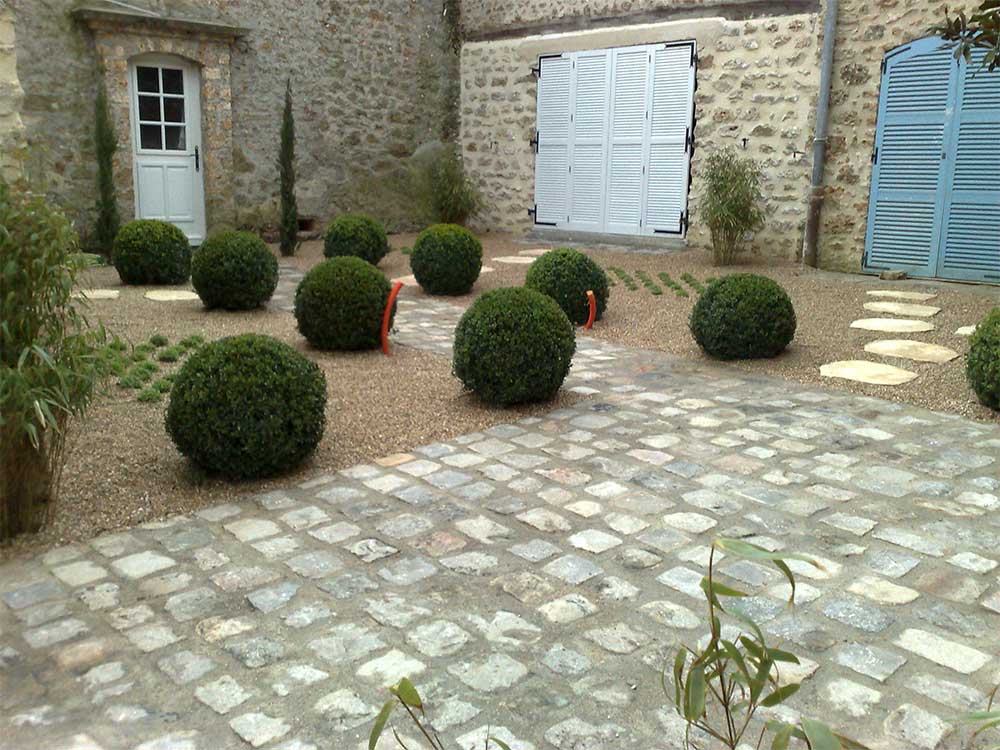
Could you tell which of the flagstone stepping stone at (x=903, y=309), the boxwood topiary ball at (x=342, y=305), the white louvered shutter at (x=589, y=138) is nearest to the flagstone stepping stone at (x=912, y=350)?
the flagstone stepping stone at (x=903, y=309)

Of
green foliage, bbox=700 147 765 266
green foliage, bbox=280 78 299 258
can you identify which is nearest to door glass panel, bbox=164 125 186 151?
green foliage, bbox=280 78 299 258

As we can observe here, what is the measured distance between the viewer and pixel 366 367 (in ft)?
18.3

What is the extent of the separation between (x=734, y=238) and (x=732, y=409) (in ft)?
17.0

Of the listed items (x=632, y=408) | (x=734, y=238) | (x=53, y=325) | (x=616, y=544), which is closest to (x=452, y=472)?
(x=616, y=544)

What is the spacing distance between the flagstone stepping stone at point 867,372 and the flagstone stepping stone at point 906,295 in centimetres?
239

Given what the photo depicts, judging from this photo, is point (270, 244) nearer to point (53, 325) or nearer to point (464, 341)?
point (464, 341)

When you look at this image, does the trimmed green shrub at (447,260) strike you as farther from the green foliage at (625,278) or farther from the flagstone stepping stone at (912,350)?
the flagstone stepping stone at (912,350)

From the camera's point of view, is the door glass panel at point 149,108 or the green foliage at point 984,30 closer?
the green foliage at point 984,30

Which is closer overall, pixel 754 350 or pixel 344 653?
pixel 344 653

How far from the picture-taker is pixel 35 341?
2822mm

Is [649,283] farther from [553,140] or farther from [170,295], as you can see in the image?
[170,295]

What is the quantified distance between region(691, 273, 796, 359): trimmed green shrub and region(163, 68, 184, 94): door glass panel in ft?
23.7

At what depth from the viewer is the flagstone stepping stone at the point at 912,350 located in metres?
5.70

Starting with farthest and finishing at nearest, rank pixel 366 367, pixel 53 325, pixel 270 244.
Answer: pixel 270 244, pixel 366 367, pixel 53 325
